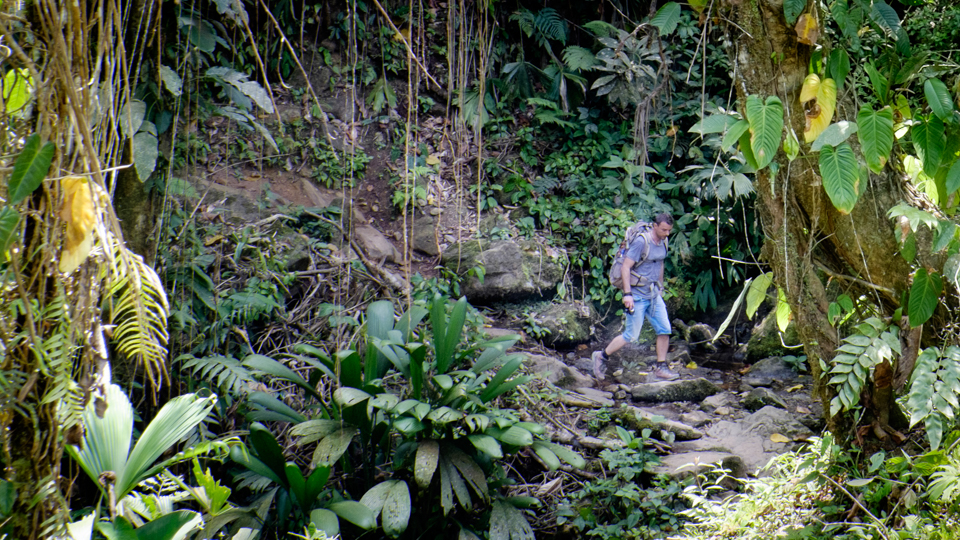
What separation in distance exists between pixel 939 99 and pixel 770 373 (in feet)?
13.3

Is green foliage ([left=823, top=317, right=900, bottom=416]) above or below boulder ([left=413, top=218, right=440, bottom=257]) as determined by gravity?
above

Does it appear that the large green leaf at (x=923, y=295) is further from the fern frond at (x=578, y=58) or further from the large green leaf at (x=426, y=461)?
the fern frond at (x=578, y=58)

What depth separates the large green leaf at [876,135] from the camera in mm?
2562

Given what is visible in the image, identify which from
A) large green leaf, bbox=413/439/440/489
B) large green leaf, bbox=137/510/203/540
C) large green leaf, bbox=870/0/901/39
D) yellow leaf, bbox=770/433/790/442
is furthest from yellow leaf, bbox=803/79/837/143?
large green leaf, bbox=137/510/203/540

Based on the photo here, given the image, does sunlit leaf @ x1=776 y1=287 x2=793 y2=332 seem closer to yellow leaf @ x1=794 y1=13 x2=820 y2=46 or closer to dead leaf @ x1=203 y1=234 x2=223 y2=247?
yellow leaf @ x1=794 y1=13 x2=820 y2=46

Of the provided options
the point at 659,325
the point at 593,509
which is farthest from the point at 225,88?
the point at 659,325

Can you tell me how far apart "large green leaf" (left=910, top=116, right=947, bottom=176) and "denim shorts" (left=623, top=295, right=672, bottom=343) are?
3488 mm

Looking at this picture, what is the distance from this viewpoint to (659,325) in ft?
20.5

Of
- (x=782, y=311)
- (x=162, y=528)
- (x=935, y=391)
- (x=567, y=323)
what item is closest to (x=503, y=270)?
(x=567, y=323)

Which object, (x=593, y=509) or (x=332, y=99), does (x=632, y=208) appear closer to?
(x=332, y=99)

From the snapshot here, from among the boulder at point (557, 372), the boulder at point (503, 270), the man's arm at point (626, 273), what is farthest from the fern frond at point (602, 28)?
the boulder at point (557, 372)

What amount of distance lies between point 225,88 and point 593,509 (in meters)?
3.43

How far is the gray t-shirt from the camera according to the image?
5.97m

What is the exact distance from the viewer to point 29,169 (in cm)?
162
